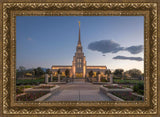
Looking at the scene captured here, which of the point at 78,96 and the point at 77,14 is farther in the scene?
the point at 78,96

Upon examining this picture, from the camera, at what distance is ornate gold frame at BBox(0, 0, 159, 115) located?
4703 mm

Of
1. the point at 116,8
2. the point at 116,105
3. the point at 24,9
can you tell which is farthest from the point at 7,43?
the point at 116,105

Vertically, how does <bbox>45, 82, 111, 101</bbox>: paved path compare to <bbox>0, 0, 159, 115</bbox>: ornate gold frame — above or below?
below

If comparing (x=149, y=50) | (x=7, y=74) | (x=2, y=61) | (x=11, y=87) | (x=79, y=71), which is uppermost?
(x=149, y=50)

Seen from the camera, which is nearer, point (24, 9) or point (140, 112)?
point (140, 112)

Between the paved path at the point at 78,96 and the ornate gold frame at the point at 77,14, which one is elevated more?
the ornate gold frame at the point at 77,14

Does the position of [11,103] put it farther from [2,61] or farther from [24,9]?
[24,9]

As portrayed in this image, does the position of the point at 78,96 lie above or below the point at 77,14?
below

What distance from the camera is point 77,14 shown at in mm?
5066

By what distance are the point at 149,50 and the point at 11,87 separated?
5996 mm

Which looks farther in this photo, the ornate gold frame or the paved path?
the paved path

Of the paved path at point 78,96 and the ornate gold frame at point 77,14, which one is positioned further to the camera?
the paved path at point 78,96

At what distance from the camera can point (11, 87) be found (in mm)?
4930

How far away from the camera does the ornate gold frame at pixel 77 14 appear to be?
4703 millimetres
